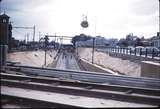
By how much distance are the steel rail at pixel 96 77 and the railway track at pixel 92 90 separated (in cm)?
106

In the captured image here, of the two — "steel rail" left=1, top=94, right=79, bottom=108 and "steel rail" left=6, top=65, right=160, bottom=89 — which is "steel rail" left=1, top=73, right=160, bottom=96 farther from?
"steel rail" left=1, top=94, right=79, bottom=108

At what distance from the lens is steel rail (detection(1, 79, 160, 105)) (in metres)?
8.18

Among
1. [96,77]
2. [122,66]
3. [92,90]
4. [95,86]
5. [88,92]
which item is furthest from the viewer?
[122,66]

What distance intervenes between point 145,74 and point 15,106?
8.02m

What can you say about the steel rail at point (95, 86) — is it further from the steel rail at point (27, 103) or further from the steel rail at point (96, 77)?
the steel rail at point (27, 103)

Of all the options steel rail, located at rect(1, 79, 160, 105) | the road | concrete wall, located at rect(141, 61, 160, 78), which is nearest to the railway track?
steel rail, located at rect(1, 79, 160, 105)

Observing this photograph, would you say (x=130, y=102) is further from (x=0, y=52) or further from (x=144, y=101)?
(x=0, y=52)

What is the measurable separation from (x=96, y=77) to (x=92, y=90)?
92.9 inches

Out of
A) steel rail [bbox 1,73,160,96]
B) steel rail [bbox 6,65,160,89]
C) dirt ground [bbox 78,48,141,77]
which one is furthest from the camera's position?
dirt ground [bbox 78,48,141,77]

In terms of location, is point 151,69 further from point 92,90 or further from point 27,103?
point 27,103

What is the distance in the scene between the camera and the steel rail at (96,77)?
10272mm

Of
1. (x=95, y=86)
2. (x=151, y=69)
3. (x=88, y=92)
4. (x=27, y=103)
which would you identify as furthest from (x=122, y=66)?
(x=27, y=103)

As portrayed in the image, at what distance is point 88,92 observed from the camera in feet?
29.4

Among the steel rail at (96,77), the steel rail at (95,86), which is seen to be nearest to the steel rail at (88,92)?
the steel rail at (95,86)
